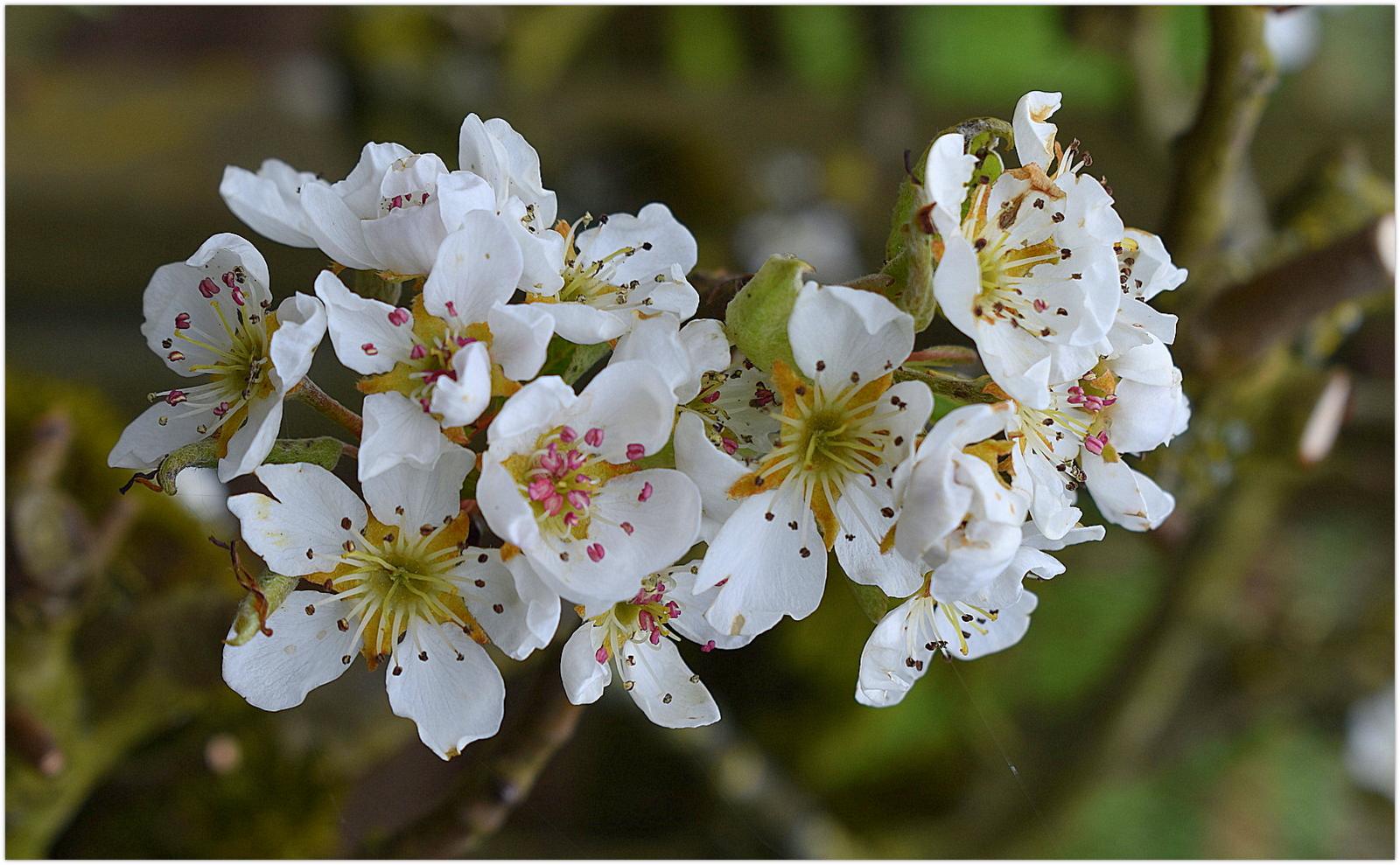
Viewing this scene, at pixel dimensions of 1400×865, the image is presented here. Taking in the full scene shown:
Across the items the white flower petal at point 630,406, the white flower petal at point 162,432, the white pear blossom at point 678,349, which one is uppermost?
the white pear blossom at point 678,349

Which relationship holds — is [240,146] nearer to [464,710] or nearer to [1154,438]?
[464,710]

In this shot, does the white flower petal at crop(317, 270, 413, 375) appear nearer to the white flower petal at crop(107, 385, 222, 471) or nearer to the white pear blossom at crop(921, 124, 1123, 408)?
the white flower petal at crop(107, 385, 222, 471)

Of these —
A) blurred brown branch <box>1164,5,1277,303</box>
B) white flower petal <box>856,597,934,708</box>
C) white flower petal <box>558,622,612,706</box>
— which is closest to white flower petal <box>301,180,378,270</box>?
white flower petal <box>558,622,612,706</box>

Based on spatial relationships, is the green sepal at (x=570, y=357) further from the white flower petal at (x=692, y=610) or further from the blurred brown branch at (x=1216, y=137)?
the blurred brown branch at (x=1216, y=137)

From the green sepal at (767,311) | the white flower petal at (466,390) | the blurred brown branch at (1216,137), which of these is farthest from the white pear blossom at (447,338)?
the blurred brown branch at (1216,137)

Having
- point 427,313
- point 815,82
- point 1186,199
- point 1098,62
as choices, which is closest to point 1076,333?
point 427,313

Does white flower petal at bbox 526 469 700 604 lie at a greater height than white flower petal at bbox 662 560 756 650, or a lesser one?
greater
